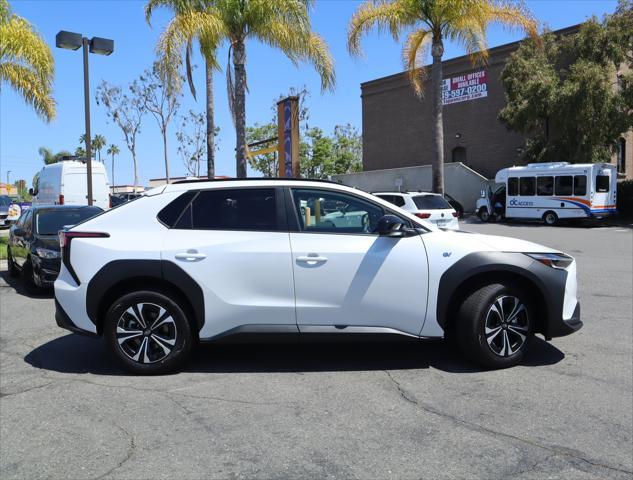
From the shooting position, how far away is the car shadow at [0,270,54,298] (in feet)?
30.4

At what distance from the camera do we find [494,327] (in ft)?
16.1

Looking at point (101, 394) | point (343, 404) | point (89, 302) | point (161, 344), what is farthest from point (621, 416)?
point (89, 302)

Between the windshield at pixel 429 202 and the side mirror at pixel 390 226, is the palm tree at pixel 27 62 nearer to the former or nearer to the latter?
the windshield at pixel 429 202

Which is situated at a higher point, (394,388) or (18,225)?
(18,225)

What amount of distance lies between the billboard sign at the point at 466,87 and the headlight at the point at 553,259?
116 ft

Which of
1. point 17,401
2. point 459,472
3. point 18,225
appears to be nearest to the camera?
point 459,472

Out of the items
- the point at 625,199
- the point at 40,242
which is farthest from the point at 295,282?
the point at 625,199

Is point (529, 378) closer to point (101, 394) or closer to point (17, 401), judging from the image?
point (101, 394)

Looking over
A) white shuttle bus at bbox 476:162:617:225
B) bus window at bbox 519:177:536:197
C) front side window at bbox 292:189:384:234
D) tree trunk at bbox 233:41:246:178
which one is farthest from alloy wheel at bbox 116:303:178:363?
bus window at bbox 519:177:536:197

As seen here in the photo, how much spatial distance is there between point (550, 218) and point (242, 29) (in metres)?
16.9

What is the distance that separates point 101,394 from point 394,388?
2379 millimetres

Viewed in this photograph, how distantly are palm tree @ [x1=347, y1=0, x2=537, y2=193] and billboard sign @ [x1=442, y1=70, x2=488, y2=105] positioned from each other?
17.7 metres

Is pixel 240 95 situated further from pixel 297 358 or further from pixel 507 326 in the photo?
pixel 507 326

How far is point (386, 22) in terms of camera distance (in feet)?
65.6
